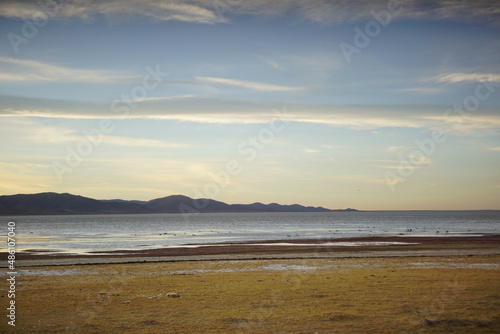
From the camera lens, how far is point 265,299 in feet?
74.1

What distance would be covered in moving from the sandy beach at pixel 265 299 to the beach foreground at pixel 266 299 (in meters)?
0.05

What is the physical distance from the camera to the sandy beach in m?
17.7

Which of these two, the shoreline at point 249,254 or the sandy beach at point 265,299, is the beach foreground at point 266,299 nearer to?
the sandy beach at point 265,299

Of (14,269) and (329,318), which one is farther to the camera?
(14,269)

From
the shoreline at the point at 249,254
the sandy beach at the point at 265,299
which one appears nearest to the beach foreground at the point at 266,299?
the sandy beach at the point at 265,299

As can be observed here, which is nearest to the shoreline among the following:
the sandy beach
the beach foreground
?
the sandy beach

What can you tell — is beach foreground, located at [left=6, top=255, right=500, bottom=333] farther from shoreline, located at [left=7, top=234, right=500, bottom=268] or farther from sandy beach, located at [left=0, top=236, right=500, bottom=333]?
shoreline, located at [left=7, top=234, right=500, bottom=268]

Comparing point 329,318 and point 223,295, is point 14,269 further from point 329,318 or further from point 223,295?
point 329,318

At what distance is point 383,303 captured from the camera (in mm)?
21031

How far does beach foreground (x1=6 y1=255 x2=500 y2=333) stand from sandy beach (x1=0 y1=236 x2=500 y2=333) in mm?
46

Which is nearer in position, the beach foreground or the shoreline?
the beach foreground

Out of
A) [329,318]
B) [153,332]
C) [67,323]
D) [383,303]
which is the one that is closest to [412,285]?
[383,303]

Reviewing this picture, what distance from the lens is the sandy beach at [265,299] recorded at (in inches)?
696

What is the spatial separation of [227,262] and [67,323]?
927 inches
